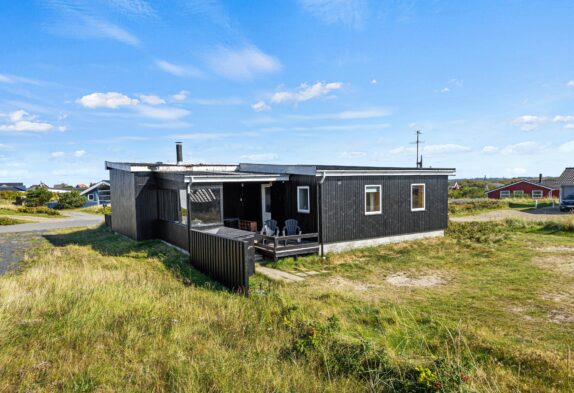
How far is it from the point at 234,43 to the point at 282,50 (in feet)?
7.89

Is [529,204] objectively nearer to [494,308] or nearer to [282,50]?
[282,50]

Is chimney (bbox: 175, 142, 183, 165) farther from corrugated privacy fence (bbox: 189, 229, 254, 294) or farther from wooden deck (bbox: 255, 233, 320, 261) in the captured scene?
corrugated privacy fence (bbox: 189, 229, 254, 294)

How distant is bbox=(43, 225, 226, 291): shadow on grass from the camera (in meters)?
9.06

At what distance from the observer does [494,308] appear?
22.3ft

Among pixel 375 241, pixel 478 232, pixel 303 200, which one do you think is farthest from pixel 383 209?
pixel 478 232

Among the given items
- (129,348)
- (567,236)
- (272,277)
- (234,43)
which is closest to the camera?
(129,348)

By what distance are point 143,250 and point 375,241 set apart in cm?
890

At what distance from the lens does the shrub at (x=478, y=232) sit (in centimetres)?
1464

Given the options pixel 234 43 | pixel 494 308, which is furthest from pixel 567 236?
pixel 234 43

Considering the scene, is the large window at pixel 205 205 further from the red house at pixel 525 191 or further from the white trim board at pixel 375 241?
the red house at pixel 525 191

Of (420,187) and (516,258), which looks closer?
(516,258)

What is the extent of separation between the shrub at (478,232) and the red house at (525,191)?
3225 centimetres

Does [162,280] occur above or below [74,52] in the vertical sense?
below

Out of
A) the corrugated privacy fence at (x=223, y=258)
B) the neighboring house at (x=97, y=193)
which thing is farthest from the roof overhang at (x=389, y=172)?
the neighboring house at (x=97, y=193)
